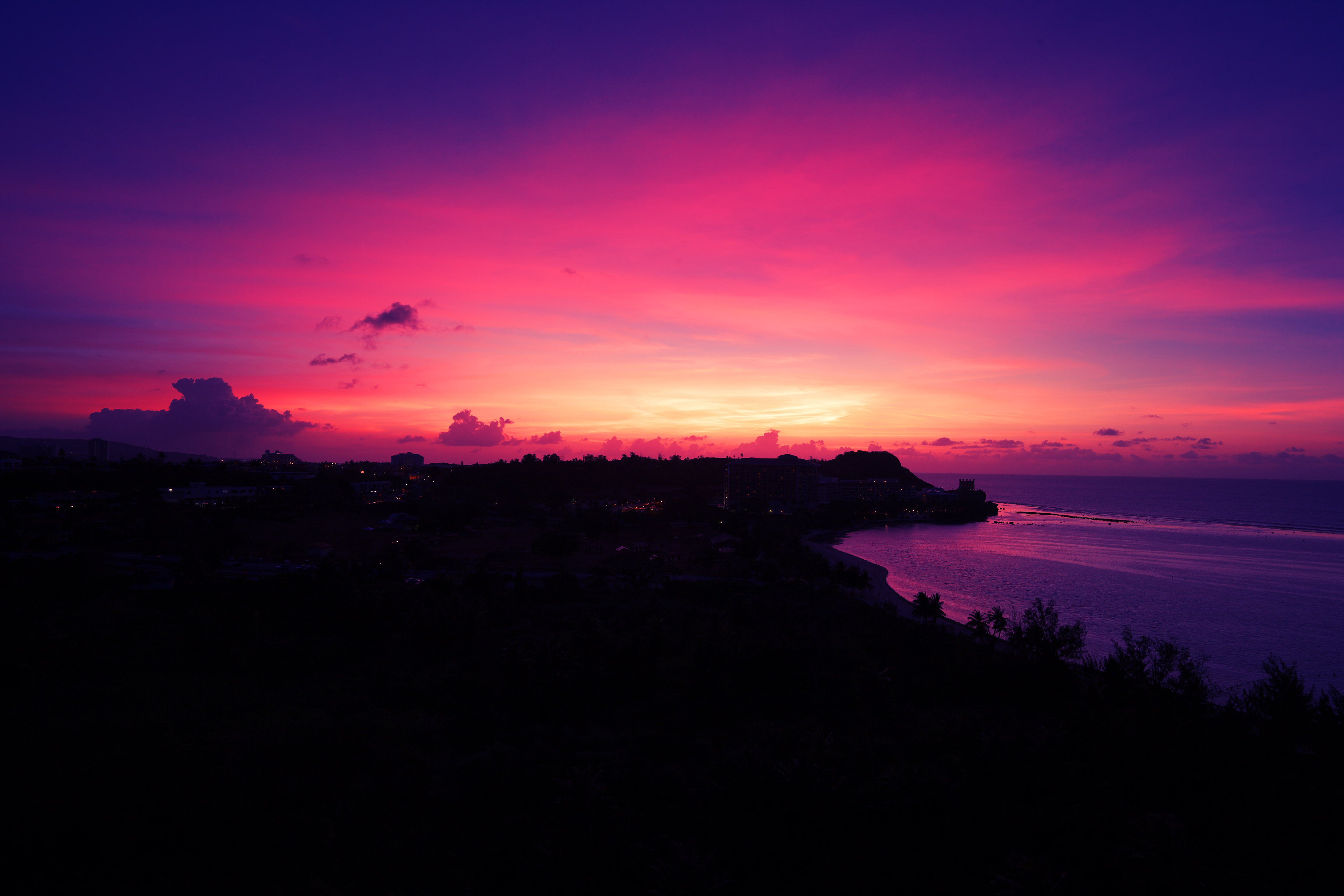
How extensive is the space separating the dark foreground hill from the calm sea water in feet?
73.5

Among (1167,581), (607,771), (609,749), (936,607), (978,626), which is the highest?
(607,771)

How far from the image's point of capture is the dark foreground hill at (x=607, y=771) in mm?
10430

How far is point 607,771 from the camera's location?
46.0ft

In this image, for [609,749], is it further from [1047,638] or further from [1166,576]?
[1166,576]

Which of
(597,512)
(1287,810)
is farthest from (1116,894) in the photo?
(597,512)

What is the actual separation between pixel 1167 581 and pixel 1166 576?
3288mm

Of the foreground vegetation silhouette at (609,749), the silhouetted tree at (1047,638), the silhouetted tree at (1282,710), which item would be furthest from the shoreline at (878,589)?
the silhouetted tree at (1282,710)

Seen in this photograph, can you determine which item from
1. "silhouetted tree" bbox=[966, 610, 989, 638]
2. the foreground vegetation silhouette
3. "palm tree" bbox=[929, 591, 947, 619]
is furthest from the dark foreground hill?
"palm tree" bbox=[929, 591, 947, 619]

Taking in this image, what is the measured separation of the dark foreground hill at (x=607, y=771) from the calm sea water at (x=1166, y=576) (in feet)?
73.5

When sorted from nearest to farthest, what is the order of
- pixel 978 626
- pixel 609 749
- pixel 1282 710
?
pixel 609 749
pixel 1282 710
pixel 978 626

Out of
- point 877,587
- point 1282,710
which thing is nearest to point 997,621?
point 1282,710

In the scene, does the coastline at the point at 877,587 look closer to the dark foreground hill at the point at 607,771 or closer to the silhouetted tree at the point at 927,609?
the silhouetted tree at the point at 927,609

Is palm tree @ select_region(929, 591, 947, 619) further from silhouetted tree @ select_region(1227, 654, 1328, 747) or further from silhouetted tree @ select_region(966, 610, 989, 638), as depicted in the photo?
silhouetted tree @ select_region(1227, 654, 1328, 747)

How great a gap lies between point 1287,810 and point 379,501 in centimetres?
10864
